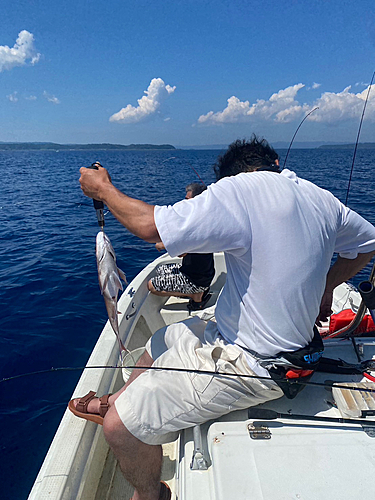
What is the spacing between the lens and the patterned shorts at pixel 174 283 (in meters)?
4.38

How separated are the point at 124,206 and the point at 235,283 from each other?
73 centimetres

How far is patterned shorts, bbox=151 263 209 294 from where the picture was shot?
4.38m

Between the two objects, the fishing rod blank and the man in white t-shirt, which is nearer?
the man in white t-shirt

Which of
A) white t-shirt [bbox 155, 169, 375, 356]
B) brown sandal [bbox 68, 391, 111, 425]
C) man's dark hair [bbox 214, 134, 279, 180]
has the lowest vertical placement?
brown sandal [bbox 68, 391, 111, 425]

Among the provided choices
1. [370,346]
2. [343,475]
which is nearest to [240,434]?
[343,475]

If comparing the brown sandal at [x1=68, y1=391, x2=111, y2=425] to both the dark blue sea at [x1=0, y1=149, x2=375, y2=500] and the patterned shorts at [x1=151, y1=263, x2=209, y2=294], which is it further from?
the patterned shorts at [x1=151, y1=263, x2=209, y2=294]

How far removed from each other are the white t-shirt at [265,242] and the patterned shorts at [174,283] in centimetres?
248

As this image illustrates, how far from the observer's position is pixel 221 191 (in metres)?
1.58

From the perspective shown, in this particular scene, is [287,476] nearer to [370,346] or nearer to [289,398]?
[289,398]

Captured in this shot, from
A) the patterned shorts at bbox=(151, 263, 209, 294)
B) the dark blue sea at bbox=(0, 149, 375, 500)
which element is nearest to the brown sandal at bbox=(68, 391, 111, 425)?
the dark blue sea at bbox=(0, 149, 375, 500)

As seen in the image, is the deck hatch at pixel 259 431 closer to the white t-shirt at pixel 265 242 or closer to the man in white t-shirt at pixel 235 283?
the man in white t-shirt at pixel 235 283

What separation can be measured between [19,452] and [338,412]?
9.98 ft

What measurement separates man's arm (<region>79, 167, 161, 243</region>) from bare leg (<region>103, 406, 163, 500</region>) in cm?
99

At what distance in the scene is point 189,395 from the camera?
183 centimetres
